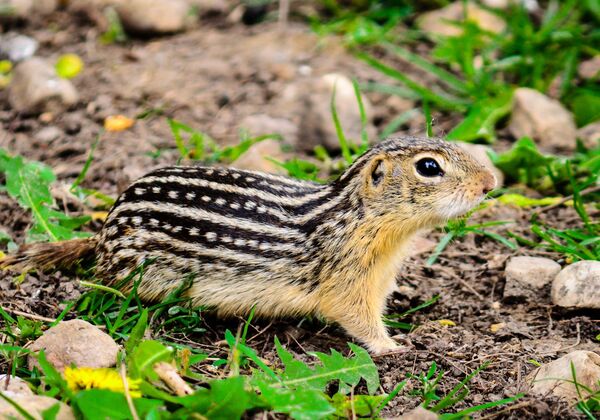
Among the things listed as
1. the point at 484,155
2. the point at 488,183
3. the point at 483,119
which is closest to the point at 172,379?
the point at 488,183

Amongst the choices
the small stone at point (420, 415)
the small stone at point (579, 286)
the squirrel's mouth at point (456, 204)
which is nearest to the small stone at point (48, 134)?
the squirrel's mouth at point (456, 204)

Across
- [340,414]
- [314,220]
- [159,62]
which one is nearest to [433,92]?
[159,62]

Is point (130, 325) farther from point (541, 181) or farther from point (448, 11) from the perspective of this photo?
point (448, 11)

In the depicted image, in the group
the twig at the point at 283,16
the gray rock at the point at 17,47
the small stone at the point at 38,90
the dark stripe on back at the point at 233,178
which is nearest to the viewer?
the dark stripe on back at the point at 233,178

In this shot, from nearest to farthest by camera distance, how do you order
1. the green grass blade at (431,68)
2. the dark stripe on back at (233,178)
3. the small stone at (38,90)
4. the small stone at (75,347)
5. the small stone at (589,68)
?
the small stone at (75,347)
the dark stripe on back at (233,178)
the small stone at (38,90)
the green grass blade at (431,68)
the small stone at (589,68)

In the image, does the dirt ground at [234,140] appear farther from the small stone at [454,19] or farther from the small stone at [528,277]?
the small stone at [454,19]

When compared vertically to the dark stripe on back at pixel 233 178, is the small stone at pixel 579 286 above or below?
below
